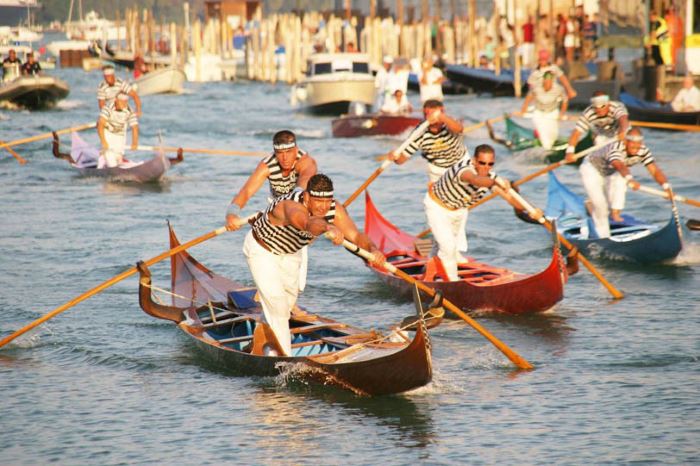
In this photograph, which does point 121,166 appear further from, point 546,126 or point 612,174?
point 612,174

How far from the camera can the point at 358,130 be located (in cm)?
2839

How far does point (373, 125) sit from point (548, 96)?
739 centimetres

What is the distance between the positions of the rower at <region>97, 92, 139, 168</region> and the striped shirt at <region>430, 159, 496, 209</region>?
8.84 meters

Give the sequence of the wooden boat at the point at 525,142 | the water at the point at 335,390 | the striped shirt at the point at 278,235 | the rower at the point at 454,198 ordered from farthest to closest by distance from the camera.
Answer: the wooden boat at the point at 525,142 → the rower at the point at 454,198 → the striped shirt at the point at 278,235 → the water at the point at 335,390

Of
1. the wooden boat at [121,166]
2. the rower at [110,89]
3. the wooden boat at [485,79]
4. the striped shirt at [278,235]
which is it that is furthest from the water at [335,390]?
the wooden boat at [485,79]

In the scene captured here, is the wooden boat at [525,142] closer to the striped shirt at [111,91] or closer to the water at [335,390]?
the water at [335,390]

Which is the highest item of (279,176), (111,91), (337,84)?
(111,91)

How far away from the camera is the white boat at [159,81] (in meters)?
46.4

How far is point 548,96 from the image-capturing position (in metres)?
21.0

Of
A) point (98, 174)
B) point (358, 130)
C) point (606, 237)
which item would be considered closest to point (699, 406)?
point (606, 237)

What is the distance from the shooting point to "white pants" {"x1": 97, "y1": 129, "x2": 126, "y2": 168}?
20562mm

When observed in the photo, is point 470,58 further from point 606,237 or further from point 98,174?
point 606,237

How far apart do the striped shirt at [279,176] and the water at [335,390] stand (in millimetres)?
1610

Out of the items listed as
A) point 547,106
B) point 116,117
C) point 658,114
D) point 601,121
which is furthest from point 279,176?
point 658,114
